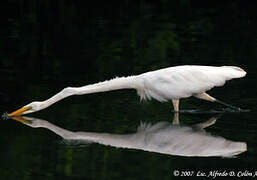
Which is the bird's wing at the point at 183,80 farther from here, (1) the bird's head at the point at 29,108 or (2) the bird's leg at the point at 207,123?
(1) the bird's head at the point at 29,108

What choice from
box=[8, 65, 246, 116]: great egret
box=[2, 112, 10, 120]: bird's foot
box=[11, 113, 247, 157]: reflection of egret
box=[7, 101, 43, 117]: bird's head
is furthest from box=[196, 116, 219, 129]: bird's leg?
box=[2, 112, 10, 120]: bird's foot

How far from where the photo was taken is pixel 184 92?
13258mm

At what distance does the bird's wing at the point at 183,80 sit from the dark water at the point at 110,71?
20.4 inches

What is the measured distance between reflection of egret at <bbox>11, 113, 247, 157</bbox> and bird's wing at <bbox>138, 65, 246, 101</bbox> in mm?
672

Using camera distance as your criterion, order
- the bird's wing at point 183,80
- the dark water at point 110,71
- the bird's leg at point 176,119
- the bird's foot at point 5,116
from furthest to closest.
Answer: the bird's foot at point 5,116
the bird's wing at point 183,80
the bird's leg at point 176,119
the dark water at point 110,71

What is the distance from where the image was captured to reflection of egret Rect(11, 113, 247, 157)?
10922 millimetres

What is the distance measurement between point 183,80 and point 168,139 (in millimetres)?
2081

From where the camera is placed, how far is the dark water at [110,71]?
10.4 meters

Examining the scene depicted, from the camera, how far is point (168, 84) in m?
13.3

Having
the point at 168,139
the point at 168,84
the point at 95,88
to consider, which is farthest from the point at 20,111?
the point at 168,139

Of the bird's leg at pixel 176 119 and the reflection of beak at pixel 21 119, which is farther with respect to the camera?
the reflection of beak at pixel 21 119

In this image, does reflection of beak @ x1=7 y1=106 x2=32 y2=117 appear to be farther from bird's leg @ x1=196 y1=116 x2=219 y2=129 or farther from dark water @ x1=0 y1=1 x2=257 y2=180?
bird's leg @ x1=196 y1=116 x2=219 y2=129

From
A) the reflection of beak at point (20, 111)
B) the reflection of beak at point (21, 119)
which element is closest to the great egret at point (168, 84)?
the reflection of beak at point (20, 111)

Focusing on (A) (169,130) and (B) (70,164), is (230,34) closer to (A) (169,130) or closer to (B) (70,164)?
(A) (169,130)
